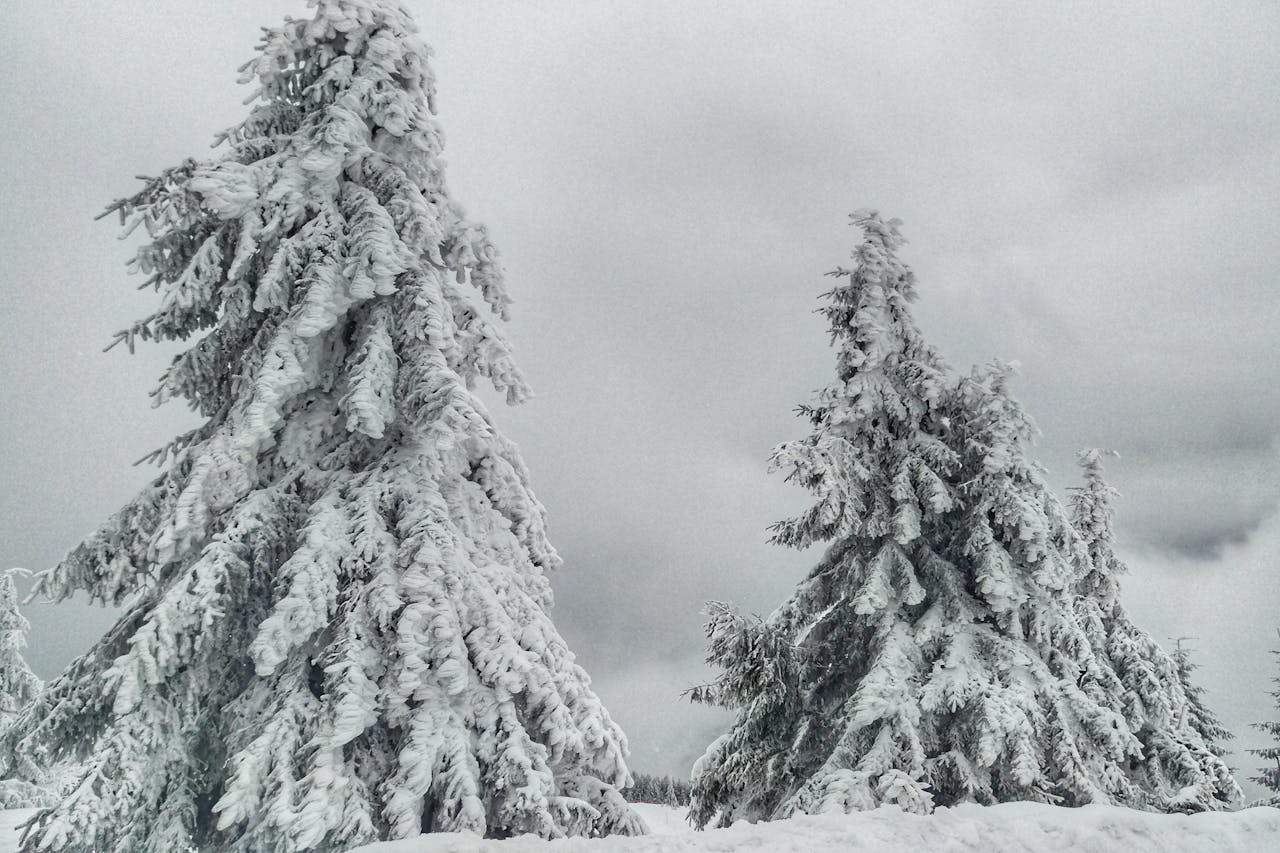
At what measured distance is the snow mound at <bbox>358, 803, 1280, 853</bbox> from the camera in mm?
5574

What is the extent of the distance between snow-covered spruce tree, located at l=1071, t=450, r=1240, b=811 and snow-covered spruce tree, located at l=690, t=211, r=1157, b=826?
967mm

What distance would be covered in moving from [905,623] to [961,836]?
4935 mm

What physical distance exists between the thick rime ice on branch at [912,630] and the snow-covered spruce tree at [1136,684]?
3.3 inches

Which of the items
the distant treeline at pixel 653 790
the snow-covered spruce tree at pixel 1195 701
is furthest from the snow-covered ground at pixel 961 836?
the distant treeline at pixel 653 790

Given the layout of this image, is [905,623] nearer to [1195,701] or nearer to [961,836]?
[961,836]

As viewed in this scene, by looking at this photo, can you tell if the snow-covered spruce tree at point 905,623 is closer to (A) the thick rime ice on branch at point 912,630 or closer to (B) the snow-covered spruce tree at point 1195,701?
(A) the thick rime ice on branch at point 912,630

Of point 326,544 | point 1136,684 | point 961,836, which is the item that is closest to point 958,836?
point 961,836

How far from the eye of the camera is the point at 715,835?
6.11 meters

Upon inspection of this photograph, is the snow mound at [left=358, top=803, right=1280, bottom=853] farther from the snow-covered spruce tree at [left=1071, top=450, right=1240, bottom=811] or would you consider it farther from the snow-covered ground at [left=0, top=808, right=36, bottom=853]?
the snow-covered ground at [left=0, top=808, right=36, bottom=853]

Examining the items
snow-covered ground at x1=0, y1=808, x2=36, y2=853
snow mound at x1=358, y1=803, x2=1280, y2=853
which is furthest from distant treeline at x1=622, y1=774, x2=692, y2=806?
snow mound at x1=358, y1=803, x2=1280, y2=853

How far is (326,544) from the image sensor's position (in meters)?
7.14

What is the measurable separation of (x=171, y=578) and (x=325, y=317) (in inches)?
118

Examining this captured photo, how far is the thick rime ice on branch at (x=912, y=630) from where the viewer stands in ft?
33.1

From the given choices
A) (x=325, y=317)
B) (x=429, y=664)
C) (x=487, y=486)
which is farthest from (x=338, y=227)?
(x=429, y=664)
